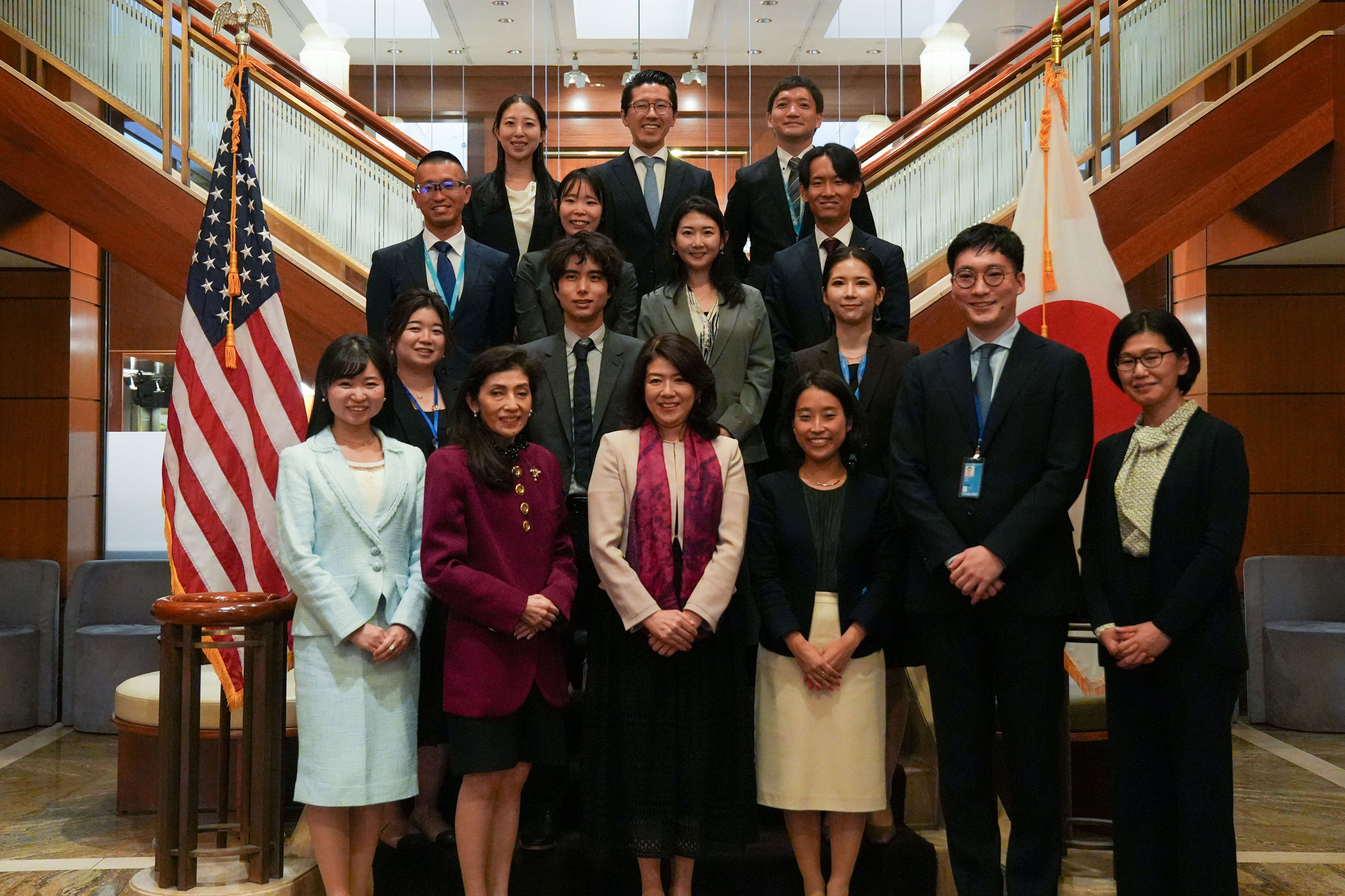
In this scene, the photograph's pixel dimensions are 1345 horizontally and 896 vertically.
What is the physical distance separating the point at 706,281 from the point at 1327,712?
14.3ft

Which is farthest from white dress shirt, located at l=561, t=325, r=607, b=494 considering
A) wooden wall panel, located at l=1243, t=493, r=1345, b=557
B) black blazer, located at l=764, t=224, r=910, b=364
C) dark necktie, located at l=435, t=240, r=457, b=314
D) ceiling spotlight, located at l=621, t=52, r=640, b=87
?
ceiling spotlight, located at l=621, t=52, r=640, b=87

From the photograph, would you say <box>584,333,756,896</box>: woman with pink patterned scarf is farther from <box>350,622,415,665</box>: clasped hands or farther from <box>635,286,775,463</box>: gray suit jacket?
<box>350,622,415,665</box>: clasped hands

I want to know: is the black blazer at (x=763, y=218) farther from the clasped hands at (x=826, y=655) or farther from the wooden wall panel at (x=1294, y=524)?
the wooden wall panel at (x=1294, y=524)

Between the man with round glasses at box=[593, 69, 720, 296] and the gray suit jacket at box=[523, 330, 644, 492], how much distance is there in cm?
75

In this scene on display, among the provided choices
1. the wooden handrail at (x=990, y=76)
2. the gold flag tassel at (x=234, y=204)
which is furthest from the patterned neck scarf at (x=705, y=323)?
the wooden handrail at (x=990, y=76)

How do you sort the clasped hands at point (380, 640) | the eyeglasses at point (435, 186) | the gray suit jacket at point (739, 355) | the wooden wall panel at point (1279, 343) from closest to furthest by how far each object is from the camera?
the clasped hands at point (380, 640) → the gray suit jacket at point (739, 355) → the eyeglasses at point (435, 186) → the wooden wall panel at point (1279, 343)

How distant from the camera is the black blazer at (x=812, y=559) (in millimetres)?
2902

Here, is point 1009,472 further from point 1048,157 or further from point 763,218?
point 1048,157

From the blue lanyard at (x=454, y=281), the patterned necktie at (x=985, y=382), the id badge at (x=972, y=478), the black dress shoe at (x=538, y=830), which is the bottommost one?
the black dress shoe at (x=538, y=830)

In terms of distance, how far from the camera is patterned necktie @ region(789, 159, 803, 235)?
12.9ft

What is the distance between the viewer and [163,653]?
3.02m

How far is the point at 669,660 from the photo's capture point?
292 cm

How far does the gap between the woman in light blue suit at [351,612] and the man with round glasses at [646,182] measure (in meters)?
1.25

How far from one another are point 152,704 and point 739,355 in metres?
2.33
